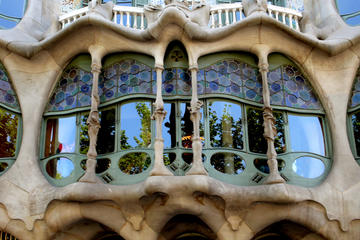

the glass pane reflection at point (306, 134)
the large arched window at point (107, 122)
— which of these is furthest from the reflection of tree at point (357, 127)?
the large arched window at point (107, 122)

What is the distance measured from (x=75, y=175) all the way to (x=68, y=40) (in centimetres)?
301

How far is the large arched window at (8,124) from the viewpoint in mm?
10703

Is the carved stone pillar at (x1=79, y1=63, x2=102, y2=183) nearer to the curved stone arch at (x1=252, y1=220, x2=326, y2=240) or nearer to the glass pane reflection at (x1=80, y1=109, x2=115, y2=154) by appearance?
the glass pane reflection at (x1=80, y1=109, x2=115, y2=154)

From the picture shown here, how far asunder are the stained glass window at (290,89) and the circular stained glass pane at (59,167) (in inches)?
179

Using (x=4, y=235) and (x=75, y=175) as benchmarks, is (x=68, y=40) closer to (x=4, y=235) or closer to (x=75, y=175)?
(x=75, y=175)

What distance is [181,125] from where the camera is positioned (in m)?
10.1

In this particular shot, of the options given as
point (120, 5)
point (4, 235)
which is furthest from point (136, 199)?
point (120, 5)

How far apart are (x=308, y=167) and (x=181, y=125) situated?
111 inches

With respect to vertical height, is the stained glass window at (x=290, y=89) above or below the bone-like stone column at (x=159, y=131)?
above

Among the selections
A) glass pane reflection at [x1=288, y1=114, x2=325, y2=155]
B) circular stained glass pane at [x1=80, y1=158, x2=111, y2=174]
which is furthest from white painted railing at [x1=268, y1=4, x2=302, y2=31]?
circular stained glass pane at [x1=80, y1=158, x2=111, y2=174]

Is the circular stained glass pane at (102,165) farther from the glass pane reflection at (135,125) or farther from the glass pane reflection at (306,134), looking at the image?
the glass pane reflection at (306,134)

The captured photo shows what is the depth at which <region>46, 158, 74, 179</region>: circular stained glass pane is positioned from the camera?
33.9ft

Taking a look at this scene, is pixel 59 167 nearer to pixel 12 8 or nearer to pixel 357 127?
pixel 12 8

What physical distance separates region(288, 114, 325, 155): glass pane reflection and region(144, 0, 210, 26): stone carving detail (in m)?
2.83
